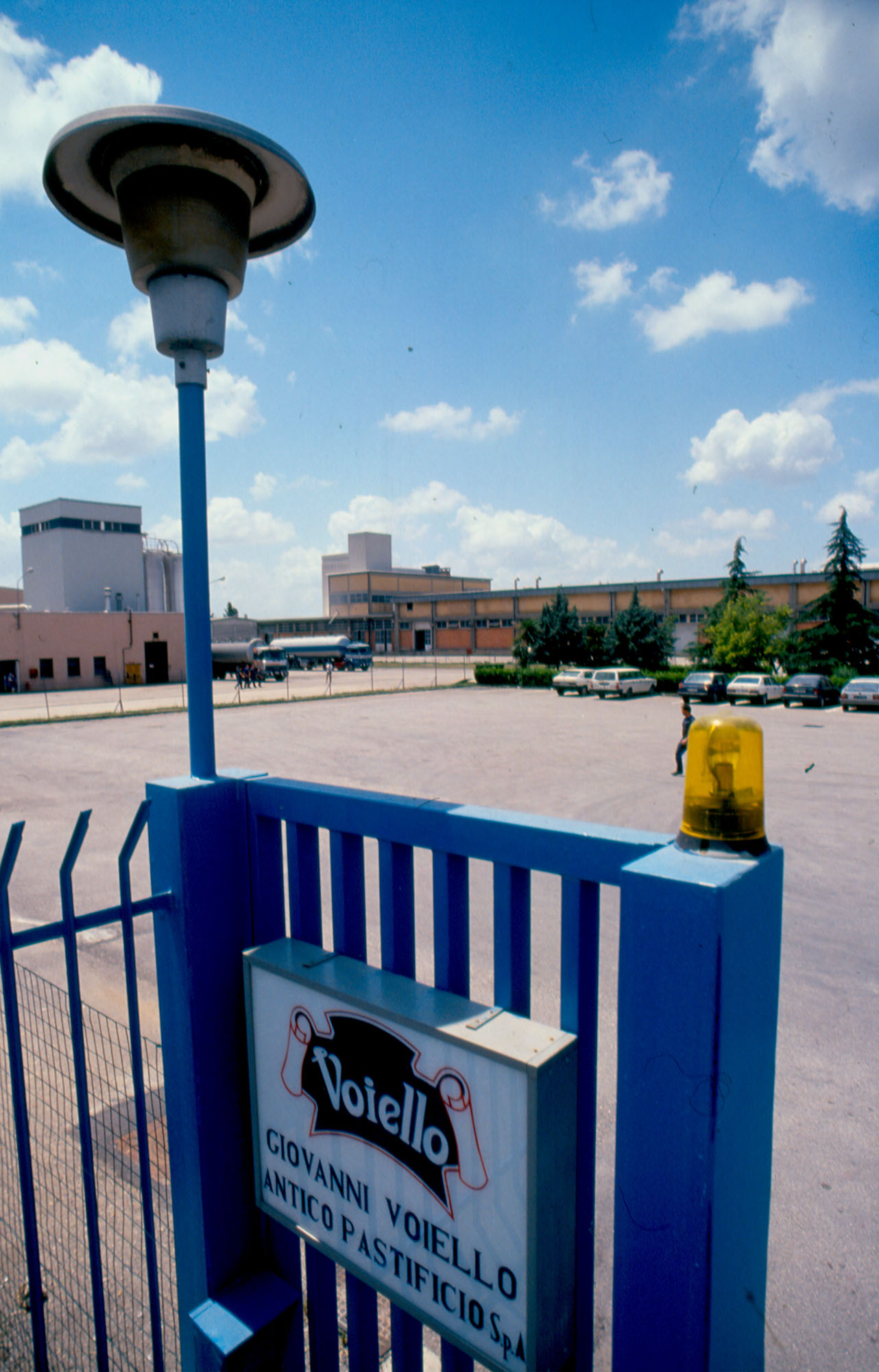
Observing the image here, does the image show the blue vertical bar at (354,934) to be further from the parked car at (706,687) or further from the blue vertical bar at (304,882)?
the parked car at (706,687)

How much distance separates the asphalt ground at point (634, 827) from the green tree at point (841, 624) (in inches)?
508

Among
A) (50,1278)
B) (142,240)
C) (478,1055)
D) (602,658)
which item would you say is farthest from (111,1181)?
(602,658)

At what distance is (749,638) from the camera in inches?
1656

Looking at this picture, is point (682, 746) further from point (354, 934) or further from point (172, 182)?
point (172, 182)

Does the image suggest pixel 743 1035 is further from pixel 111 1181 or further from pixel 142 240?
pixel 111 1181

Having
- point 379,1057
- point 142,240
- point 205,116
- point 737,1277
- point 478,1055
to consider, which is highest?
point 205,116

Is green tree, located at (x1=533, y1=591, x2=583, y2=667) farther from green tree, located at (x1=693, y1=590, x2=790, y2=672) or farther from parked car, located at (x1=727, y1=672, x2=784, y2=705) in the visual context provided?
parked car, located at (x1=727, y1=672, x2=784, y2=705)

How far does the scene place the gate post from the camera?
220cm

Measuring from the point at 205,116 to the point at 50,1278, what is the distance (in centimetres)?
438

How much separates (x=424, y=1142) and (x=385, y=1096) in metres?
0.14

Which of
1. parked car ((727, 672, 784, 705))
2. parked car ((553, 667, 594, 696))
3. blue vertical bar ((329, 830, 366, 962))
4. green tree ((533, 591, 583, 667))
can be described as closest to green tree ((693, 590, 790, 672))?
parked car ((727, 672, 784, 705))

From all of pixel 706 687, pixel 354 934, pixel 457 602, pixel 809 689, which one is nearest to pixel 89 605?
pixel 457 602

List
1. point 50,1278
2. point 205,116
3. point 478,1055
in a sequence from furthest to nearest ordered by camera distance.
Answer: point 50,1278 < point 205,116 < point 478,1055

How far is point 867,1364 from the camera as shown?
276 cm
